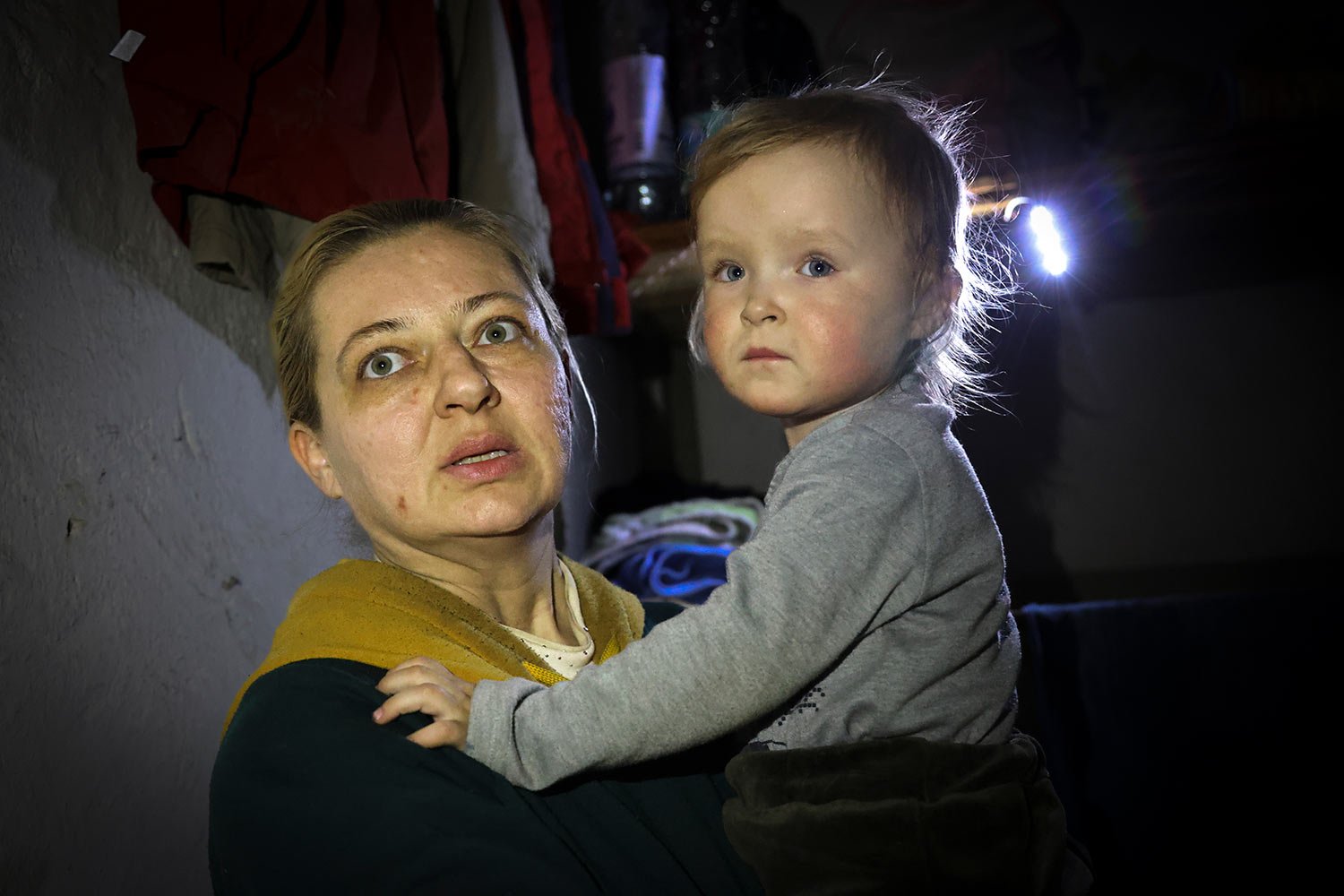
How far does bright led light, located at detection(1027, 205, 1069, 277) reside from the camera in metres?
1.74

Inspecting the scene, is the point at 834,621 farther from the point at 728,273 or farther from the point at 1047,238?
the point at 1047,238

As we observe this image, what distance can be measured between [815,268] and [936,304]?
193 mm

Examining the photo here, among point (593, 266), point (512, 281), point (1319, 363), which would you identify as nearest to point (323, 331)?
point (512, 281)

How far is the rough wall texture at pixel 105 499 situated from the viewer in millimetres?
1231

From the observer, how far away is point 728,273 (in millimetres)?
1218

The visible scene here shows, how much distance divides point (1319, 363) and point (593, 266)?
2.46 meters

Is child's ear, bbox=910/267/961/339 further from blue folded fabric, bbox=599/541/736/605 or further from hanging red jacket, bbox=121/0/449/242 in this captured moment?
blue folded fabric, bbox=599/541/736/605

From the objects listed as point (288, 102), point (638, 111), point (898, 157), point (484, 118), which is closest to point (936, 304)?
point (898, 157)

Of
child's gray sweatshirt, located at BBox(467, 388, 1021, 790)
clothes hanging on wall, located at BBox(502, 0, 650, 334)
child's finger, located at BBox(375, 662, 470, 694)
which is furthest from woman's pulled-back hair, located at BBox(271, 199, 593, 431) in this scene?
clothes hanging on wall, located at BBox(502, 0, 650, 334)

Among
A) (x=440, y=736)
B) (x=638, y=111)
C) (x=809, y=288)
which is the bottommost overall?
(x=440, y=736)

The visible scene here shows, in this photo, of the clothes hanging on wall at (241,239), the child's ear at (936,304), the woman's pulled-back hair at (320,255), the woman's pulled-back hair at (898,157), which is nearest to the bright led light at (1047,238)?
the woman's pulled-back hair at (898,157)

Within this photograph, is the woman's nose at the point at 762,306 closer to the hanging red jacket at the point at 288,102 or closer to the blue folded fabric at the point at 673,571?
the hanging red jacket at the point at 288,102

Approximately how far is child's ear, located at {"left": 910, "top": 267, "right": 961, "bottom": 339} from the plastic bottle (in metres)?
1.66

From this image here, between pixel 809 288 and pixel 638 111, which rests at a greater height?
pixel 638 111
